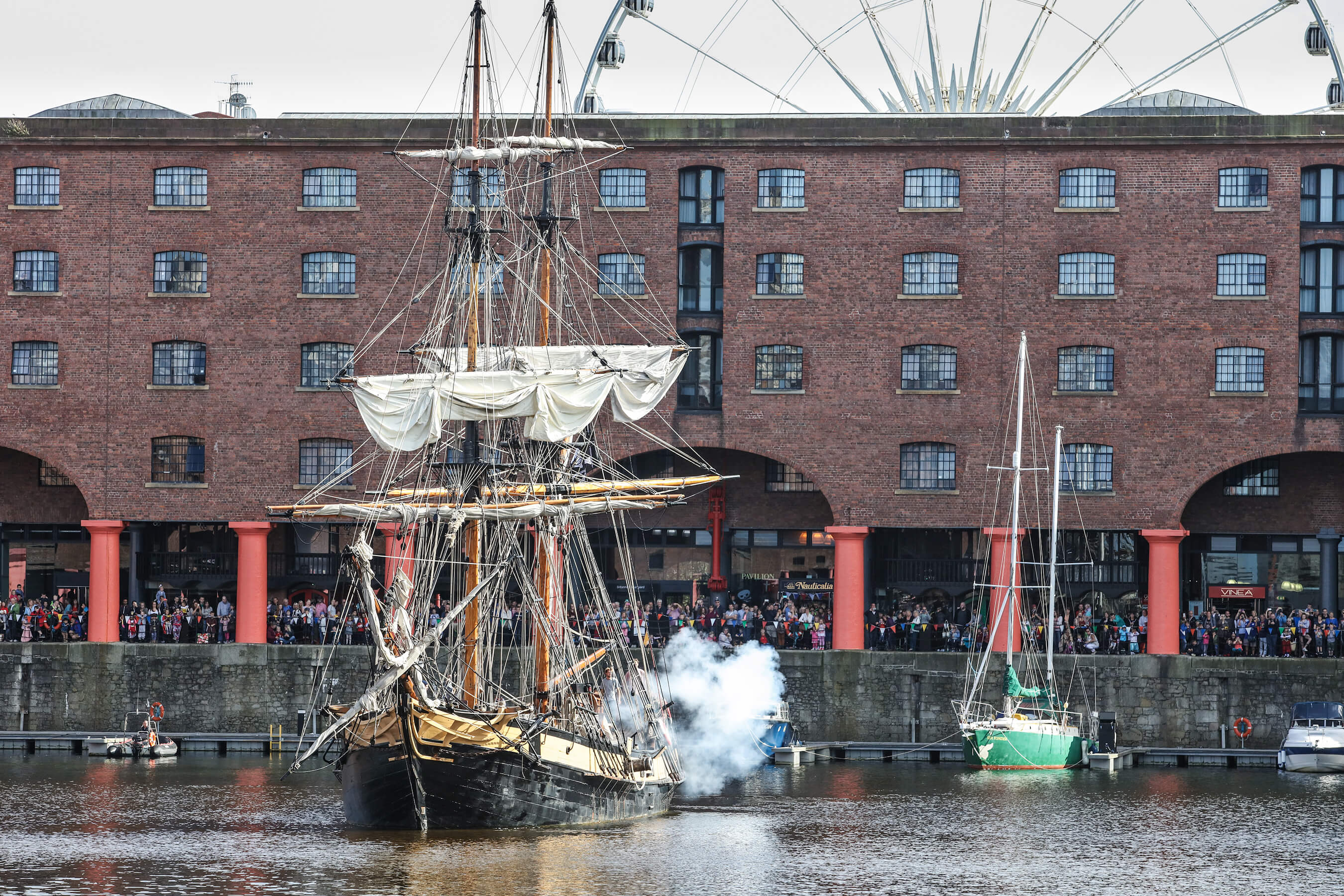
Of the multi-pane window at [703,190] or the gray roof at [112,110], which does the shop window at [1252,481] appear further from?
the gray roof at [112,110]

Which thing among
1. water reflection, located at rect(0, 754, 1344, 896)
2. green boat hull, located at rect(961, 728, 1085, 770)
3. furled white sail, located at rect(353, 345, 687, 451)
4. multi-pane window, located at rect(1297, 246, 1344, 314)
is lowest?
water reflection, located at rect(0, 754, 1344, 896)

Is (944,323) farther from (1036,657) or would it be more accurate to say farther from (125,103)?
(125,103)

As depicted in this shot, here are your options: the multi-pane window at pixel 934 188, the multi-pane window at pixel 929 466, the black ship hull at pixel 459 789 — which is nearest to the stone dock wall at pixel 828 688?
the multi-pane window at pixel 929 466

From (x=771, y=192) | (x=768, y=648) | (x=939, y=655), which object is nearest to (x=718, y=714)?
(x=768, y=648)

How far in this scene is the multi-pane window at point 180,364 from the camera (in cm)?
7831

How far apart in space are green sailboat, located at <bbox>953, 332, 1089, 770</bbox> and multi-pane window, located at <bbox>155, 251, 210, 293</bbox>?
2763 centimetres

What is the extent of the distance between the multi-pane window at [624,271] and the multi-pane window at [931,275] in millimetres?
8735

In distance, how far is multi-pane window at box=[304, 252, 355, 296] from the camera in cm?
7794

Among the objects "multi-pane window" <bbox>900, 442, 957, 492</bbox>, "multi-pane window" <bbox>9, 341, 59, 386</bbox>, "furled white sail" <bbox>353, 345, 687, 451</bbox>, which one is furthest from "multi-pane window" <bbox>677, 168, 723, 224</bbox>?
"multi-pane window" <bbox>9, 341, 59, 386</bbox>

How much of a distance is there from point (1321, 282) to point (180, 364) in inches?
1508

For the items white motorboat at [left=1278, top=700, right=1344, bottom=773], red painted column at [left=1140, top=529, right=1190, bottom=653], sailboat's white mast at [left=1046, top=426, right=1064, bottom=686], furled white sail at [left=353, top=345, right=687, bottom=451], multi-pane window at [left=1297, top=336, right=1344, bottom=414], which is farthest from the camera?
multi-pane window at [left=1297, top=336, right=1344, bottom=414]

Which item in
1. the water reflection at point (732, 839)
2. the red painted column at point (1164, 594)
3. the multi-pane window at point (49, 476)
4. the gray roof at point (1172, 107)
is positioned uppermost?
the gray roof at point (1172, 107)

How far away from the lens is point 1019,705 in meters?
70.6

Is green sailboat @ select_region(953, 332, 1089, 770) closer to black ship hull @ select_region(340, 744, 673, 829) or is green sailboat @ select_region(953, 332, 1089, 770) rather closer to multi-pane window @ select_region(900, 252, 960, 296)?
multi-pane window @ select_region(900, 252, 960, 296)
